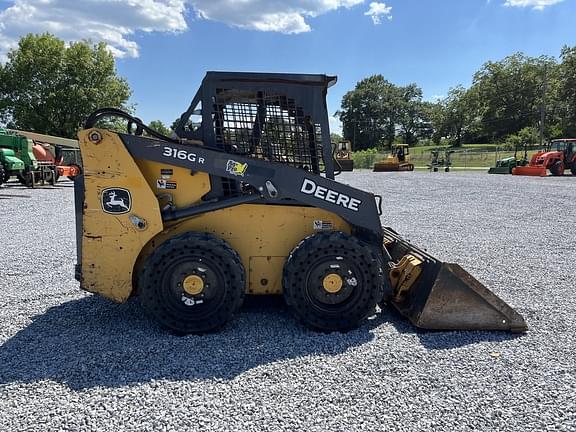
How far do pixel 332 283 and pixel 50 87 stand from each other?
154ft

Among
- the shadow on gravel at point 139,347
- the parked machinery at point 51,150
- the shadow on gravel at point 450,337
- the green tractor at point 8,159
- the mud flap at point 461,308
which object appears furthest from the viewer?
the parked machinery at point 51,150

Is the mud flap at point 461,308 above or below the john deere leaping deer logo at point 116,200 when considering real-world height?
below

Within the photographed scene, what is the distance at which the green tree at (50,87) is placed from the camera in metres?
43.0

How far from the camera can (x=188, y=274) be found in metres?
4.31

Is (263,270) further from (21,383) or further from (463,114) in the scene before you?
(463,114)

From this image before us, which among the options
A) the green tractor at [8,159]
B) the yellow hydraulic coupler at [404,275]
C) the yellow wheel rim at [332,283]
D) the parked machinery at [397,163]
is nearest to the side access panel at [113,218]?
the yellow wheel rim at [332,283]

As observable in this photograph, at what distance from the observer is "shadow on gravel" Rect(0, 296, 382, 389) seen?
365cm

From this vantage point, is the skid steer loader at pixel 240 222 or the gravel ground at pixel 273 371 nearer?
the gravel ground at pixel 273 371

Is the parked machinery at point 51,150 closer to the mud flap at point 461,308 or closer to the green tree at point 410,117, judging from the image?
the mud flap at point 461,308

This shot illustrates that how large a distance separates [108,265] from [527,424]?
3537mm

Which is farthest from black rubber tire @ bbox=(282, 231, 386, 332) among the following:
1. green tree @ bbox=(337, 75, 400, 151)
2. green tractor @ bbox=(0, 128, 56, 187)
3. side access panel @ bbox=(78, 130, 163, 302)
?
green tree @ bbox=(337, 75, 400, 151)

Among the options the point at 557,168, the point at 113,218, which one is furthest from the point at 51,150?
the point at 557,168

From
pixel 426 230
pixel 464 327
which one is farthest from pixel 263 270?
pixel 426 230

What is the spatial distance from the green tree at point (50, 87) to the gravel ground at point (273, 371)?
4186cm
